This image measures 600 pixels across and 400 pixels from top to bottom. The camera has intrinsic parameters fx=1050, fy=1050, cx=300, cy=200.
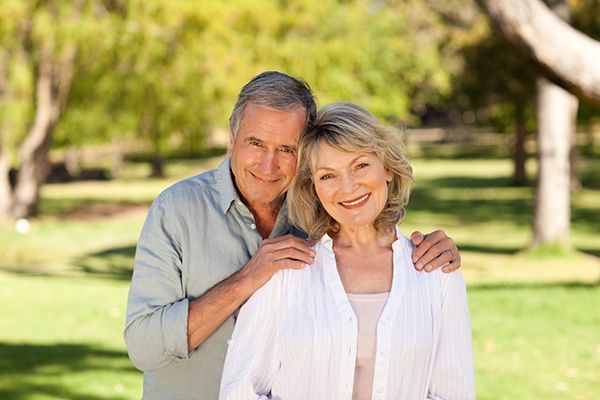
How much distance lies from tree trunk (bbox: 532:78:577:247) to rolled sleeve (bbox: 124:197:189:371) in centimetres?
1532

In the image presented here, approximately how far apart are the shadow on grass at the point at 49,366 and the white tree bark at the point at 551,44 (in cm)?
468

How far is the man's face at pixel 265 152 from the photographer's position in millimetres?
3469

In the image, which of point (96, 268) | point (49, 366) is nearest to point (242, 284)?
point (49, 366)

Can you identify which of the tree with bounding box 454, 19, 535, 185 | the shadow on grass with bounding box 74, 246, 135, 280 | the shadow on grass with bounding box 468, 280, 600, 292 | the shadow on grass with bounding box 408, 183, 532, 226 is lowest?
the shadow on grass with bounding box 468, 280, 600, 292

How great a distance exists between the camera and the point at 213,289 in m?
3.37

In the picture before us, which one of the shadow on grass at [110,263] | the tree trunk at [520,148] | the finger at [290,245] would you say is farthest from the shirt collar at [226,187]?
the tree trunk at [520,148]

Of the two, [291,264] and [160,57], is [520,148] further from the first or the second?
[291,264]

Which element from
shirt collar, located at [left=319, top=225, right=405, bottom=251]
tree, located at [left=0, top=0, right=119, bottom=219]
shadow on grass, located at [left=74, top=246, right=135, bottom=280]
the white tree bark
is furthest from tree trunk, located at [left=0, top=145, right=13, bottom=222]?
shirt collar, located at [left=319, top=225, right=405, bottom=251]

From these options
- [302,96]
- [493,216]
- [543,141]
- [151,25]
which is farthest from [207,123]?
[302,96]

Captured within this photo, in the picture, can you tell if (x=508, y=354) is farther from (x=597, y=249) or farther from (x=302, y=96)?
(x=597, y=249)

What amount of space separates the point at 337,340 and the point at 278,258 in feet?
1.03

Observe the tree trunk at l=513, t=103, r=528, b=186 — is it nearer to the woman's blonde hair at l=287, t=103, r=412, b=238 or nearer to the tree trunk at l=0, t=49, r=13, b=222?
the tree trunk at l=0, t=49, r=13, b=222

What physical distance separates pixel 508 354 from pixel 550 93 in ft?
28.9

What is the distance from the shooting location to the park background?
407 inches
